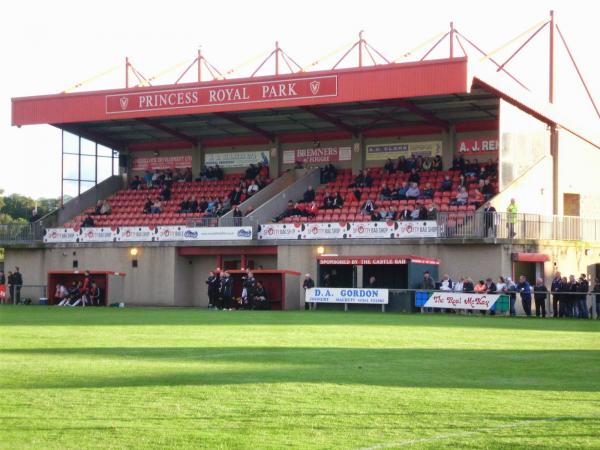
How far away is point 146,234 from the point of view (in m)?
49.2

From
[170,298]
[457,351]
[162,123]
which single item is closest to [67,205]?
[162,123]

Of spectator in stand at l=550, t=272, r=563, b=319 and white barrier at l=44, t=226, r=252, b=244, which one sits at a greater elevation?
white barrier at l=44, t=226, r=252, b=244

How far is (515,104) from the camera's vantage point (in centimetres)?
4566

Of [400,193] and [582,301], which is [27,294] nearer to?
[400,193]

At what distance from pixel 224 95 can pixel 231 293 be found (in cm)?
1087

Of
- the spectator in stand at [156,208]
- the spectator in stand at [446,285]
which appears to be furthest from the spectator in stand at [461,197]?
the spectator in stand at [156,208]

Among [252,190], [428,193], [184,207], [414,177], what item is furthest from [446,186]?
[184,207]

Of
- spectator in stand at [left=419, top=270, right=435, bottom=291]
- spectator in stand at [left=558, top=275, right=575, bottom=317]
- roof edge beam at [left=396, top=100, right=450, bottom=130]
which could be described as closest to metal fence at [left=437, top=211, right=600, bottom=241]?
spectator in stand at [left=419, top=270, right=435, bottom=291]

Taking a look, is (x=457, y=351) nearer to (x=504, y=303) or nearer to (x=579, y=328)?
(x=579, y=328)

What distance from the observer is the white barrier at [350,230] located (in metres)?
42.8

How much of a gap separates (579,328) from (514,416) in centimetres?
1850

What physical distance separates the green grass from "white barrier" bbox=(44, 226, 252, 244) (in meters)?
23.7

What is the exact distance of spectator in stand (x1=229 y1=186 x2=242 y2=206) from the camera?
51.0 metres

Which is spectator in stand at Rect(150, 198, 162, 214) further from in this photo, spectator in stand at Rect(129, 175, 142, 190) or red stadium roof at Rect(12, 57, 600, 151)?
spectator in stand at Rect(129, 175, 142, 190)
